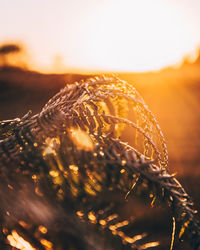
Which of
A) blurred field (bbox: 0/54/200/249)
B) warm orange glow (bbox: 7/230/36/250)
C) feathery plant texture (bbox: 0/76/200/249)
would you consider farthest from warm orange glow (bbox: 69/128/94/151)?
→ blurred field (bbox: 0/54/200/249)

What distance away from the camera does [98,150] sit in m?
0.45

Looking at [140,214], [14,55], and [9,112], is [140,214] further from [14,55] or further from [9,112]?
[14,55]

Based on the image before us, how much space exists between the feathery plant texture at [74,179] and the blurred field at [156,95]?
14.7ft

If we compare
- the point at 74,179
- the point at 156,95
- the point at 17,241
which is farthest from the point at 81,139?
the point at 156,95

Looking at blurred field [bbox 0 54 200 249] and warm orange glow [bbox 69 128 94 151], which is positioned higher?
warm orange glow [bbox 69 128 94 151]

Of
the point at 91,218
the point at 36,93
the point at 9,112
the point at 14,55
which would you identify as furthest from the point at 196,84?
the point at 91,218

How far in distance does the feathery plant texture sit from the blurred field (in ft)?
14.7

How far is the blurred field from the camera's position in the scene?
596 cm

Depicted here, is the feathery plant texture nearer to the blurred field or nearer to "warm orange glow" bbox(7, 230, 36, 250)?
"warm orange glow" bbox(7, 230, 36, 250)

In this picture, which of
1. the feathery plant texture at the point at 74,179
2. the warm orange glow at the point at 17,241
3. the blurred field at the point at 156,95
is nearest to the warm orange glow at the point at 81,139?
the feathery plant texture at the point at 74,179

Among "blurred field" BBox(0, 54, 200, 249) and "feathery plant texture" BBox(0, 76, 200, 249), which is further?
"blurred field" BBox(0, 54, 200, 249)

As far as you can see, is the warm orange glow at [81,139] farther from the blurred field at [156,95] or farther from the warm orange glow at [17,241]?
the blurred field at [156,95]

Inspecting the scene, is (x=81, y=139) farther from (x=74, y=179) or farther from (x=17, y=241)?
(x=17, y=241)

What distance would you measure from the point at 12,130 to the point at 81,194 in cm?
26
